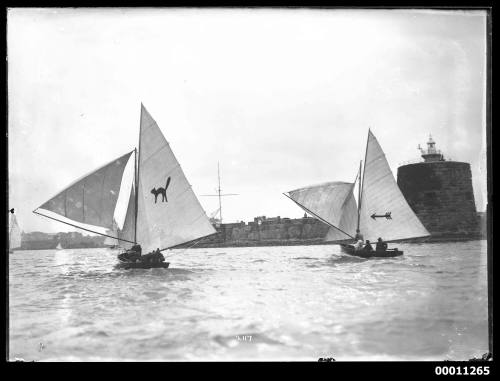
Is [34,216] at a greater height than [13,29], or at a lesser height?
lesser

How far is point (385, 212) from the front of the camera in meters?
11.6

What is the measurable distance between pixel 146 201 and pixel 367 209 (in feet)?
23.2

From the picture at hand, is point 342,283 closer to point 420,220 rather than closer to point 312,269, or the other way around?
point 312,269

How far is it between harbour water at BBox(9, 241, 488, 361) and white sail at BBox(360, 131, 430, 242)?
9.44 feet

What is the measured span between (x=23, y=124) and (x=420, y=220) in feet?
38.8

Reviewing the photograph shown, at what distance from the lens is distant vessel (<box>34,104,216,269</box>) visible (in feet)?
26.8

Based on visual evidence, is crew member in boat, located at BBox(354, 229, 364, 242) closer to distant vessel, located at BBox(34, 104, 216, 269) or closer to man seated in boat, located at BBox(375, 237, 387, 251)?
man seated in boat, located at BBox(375, 237, 387, 251)

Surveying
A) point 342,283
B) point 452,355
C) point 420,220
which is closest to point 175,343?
point 342,283

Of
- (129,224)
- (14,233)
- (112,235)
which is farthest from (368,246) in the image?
(14,233)

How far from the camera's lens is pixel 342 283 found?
26.3 ft

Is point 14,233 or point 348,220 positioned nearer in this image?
point 14,233

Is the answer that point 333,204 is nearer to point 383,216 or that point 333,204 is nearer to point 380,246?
point 383,216

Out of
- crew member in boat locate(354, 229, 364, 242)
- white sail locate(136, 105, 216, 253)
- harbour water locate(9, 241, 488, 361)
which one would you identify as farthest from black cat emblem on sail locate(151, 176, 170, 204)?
crew member in boat locate(354, 229, 364, 242)
